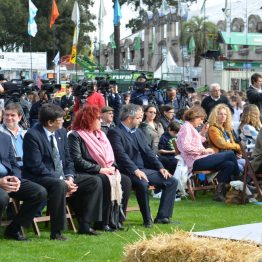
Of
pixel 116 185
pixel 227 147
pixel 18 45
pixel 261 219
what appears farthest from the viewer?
pixel 18 45

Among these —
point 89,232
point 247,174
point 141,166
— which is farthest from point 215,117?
point 89,232

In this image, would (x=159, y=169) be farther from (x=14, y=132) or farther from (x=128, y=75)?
(x=128, y=75)

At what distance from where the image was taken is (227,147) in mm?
11602

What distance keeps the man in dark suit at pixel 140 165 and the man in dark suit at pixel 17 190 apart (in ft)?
5.02

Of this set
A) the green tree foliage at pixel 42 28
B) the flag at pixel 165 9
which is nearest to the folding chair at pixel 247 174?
the flag at pixel 165 9

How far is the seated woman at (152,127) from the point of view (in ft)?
39.2

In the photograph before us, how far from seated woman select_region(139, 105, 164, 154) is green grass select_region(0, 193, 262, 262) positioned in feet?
4.69

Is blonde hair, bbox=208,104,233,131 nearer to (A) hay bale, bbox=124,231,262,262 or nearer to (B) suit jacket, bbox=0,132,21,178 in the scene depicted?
(B) suit jacket, bbox=0,132,21,178

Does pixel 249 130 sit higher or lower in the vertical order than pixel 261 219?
higher

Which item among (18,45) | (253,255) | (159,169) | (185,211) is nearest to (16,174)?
(159,169)

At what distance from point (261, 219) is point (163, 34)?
61.3 metres

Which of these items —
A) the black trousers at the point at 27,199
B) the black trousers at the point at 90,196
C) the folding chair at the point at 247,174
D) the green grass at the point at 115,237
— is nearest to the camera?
the green grass at the point at 115,237

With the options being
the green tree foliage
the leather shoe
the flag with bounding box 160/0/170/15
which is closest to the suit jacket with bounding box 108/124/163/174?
the leather shoe

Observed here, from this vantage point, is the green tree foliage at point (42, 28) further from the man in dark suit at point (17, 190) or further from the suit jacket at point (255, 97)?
the man in dark suit at point (17, 190)
